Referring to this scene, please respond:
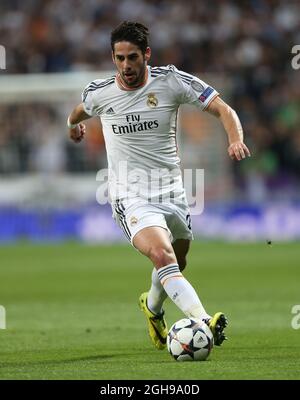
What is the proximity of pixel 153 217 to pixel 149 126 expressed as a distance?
0.80m

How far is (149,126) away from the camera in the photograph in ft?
27.9

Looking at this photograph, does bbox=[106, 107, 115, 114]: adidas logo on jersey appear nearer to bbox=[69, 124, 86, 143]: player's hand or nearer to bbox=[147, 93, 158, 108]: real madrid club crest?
bbox=[147, 93, 158, 108]: real madrid club crest

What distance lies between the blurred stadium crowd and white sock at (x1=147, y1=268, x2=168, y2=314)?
15.7 metres

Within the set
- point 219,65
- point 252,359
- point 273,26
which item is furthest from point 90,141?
point 252,359

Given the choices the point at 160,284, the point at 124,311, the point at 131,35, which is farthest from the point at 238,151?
the point at 124,311

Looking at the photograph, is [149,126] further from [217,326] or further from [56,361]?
[56,361]

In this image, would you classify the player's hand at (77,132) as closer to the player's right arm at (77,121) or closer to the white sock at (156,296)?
the player's right arm at (77,121)

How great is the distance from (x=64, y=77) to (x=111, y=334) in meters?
17.1

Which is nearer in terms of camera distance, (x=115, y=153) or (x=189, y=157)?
(x=115, y=153)

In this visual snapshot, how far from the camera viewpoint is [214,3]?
90.6 ft

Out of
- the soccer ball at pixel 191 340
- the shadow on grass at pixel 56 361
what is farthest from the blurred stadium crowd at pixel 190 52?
the soccer ball at pixel 191 340
